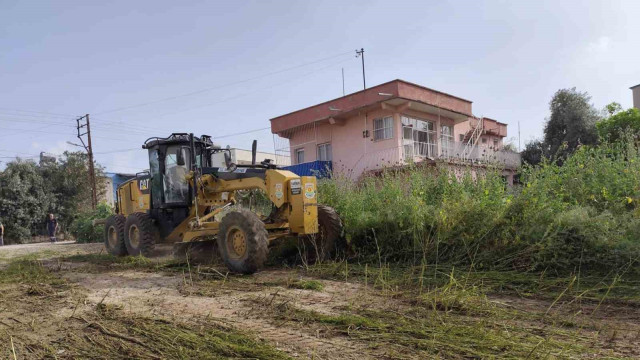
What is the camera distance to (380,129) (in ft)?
68.4

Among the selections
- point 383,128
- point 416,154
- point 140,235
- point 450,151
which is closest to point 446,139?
point 450,151

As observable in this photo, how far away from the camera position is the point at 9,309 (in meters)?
5.13

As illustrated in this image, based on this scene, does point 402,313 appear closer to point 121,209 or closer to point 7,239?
point 121,209

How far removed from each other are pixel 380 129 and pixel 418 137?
1.93m

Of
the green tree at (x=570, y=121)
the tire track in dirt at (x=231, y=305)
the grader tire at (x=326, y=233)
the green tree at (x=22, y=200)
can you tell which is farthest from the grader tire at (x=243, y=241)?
the green tree at (x=22, y=200)

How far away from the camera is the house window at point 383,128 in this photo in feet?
67.2

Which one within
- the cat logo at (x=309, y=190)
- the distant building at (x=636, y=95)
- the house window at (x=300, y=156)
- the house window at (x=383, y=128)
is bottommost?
the cat logo at (x=309, y=190)

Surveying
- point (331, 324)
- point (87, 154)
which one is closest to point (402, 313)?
point (331, 324)

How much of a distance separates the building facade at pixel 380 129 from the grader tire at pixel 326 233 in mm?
10823

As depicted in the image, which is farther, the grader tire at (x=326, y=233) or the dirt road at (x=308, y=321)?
the grader tire at (x=326, y=233)

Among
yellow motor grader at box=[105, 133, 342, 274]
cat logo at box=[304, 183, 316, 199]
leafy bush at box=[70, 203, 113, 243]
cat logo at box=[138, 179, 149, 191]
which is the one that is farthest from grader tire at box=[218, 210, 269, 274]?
leafy bush at box=[70, 203, 113, 243]

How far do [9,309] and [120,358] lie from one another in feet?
9.03

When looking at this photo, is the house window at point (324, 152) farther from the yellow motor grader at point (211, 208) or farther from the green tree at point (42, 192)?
the green tree at point (42, 192)

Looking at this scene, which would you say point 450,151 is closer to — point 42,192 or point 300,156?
point 300,156
